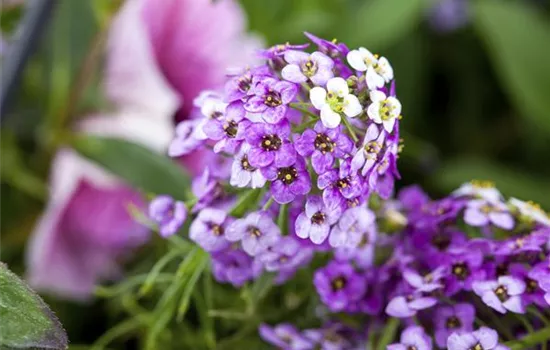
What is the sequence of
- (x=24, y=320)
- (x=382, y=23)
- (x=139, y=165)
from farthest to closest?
(x=382, y=23)
(x=139, y=165)
(x=24, y=320)

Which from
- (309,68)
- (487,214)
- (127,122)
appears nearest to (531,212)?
(487,214)

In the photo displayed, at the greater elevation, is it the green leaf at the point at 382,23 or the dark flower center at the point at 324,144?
the green leaf at the point at 382,23

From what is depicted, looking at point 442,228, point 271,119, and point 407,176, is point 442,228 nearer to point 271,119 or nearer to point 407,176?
point 271,119

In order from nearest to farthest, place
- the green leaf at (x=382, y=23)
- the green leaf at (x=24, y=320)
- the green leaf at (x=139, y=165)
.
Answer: the green leaf at (x=24, y=320)
the green leaf at (x=139, y=165)
the green leaf at (x=382, y=23)

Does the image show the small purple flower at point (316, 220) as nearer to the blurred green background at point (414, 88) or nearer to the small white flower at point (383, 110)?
the small white flower at point (383, 110)

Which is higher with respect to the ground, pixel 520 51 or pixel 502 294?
pixel 520 51

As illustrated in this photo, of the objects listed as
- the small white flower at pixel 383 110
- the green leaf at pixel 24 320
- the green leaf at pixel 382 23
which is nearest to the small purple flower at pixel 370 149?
the small white flower at pixel 383 110

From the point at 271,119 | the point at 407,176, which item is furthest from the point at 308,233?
the point at 407,176

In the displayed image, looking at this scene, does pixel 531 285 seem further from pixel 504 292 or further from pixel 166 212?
pixel 166 212

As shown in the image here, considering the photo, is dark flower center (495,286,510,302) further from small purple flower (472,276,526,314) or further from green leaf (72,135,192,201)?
green leaf (72,135,192,201)
